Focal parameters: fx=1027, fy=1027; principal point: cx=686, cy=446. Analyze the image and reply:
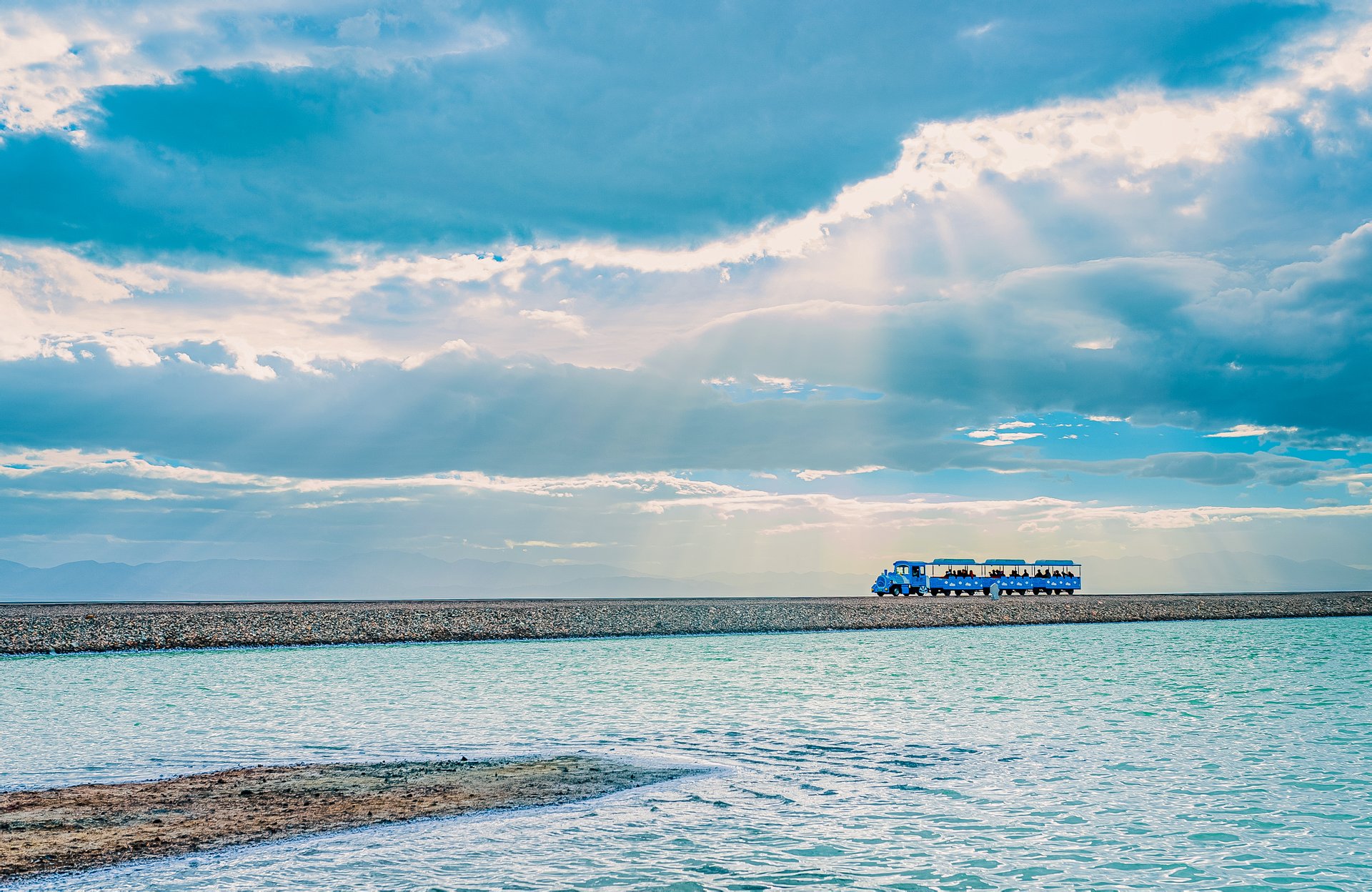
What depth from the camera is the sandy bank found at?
11.2 meters

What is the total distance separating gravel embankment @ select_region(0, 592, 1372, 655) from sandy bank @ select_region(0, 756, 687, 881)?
37.7 m

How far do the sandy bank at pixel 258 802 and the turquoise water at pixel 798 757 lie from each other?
0.66 metres

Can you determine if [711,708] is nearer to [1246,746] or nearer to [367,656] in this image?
[1246,746]

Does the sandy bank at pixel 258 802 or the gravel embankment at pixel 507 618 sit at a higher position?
the sandy bank at pixel 258 802

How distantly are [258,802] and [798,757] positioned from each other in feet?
27.7

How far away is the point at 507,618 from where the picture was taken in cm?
5878

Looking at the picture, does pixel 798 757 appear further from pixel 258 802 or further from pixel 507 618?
pixel 507 618

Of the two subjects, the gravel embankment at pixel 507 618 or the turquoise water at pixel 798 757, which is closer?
the turquoise water at pixel 798 757

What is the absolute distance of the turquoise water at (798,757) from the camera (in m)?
10.4

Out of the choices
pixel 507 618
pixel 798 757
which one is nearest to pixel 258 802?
pixel 798 757

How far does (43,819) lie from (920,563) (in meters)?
85.8

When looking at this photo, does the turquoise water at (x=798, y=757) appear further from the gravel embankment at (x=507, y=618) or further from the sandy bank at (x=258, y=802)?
the gravel embankment at (x=507, y=618)

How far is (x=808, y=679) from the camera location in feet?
105

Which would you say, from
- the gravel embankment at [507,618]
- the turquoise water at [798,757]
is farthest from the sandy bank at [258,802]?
the gravel embankment at [507,618]
